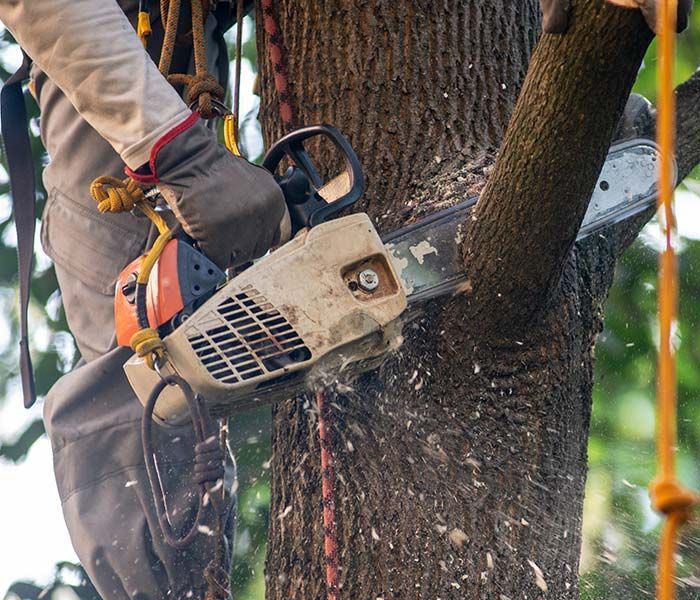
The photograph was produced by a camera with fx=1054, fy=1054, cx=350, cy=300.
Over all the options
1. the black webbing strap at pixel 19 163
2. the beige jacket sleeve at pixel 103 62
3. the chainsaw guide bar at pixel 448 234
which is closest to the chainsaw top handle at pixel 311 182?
the chainsaw guide bar at pixel 448 234

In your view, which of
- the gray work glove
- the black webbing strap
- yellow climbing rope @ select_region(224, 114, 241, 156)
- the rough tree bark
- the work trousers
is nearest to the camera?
the gray work glove

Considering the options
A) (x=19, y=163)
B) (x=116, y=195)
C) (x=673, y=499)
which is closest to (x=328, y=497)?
(x=116, y=195)

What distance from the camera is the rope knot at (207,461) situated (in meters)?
2.02

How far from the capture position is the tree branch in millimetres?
1553

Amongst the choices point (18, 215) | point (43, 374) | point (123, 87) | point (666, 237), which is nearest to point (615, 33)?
point (666, 237)

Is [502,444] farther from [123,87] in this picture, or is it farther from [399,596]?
[123,87]

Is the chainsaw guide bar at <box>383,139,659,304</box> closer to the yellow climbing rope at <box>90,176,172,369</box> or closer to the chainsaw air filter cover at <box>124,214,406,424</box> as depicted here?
the chainsaw air filter cover at <box>124,214,406,424</box>

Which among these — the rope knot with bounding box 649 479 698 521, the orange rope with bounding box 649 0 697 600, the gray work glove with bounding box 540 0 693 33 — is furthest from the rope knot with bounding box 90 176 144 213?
the rope knot with bounding box 649 479 698 521

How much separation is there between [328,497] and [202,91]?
0.91 metres

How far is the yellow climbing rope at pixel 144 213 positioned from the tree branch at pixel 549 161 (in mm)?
598

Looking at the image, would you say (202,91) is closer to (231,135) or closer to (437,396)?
(231,135)

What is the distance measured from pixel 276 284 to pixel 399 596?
24.6 inches

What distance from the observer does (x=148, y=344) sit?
1992 mm

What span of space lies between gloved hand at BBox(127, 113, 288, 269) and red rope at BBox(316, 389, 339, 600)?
0.35 meters
